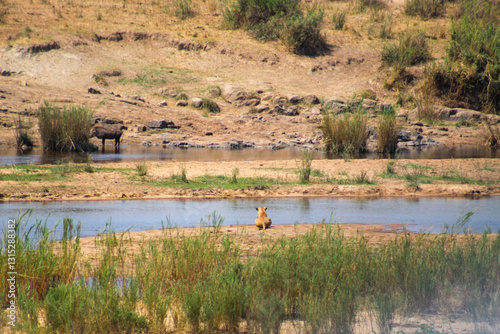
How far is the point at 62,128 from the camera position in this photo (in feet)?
59.7

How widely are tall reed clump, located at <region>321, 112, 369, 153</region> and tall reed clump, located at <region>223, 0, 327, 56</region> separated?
49.8ft

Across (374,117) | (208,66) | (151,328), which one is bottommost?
(151,328)

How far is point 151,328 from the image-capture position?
4266mm

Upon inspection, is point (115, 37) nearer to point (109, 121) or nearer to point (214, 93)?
point (214, 93)

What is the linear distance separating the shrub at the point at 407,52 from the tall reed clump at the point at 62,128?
60.7ft

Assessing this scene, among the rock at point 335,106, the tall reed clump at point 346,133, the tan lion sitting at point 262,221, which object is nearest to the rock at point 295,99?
the rock at point 335,106

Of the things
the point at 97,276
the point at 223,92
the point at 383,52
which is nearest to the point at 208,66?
the point at 223,92

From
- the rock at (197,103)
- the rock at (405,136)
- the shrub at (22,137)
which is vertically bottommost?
the shrub at (22,137)

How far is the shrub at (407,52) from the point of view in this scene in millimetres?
30547

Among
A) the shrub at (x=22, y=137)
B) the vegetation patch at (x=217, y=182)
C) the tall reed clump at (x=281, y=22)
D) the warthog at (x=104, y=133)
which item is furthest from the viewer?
the tall reed clump at (x=281, y=22)

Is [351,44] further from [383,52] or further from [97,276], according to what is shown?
[97,276]

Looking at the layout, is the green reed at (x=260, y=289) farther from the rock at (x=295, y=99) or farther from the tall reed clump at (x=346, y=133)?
the rock at (x=295, y=99)

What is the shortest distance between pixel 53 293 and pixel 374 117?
22759 millimetres

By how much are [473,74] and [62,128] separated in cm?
2071
